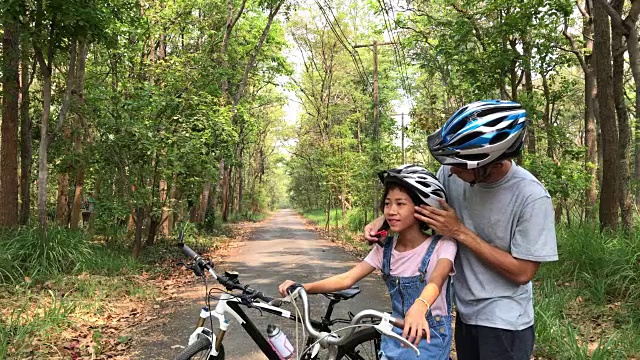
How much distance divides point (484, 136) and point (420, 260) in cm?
67

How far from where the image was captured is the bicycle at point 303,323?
2.02 m

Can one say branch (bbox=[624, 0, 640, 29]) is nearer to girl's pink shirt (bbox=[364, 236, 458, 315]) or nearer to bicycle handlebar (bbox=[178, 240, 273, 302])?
girl's pink shirt (bbox=[364, 236, 458, 315])

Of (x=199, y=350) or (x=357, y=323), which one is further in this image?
(x=199, y=350)

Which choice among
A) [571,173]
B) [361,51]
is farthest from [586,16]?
[361,51]

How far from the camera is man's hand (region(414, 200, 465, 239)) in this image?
1910 millimetres

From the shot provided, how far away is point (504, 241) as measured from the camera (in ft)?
6.28

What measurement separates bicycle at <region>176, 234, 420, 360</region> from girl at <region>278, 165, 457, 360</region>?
0.55 ft

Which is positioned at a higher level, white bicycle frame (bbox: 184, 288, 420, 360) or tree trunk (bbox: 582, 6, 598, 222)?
tree trunk (bbox: 582, 6, 598, 222)

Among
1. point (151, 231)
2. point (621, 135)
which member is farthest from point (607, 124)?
point (151, 231)

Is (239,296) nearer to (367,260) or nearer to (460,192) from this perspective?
(367,260)

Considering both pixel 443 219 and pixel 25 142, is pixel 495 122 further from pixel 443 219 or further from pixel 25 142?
pixel 25 142

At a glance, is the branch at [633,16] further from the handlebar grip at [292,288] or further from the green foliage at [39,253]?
the green foliage at [39,253]

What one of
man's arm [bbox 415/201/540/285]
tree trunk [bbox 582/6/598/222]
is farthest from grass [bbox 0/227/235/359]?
tree trunk [bbox 582/6/598/222]

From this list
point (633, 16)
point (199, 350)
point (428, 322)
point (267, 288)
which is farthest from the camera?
point (267, 288)
